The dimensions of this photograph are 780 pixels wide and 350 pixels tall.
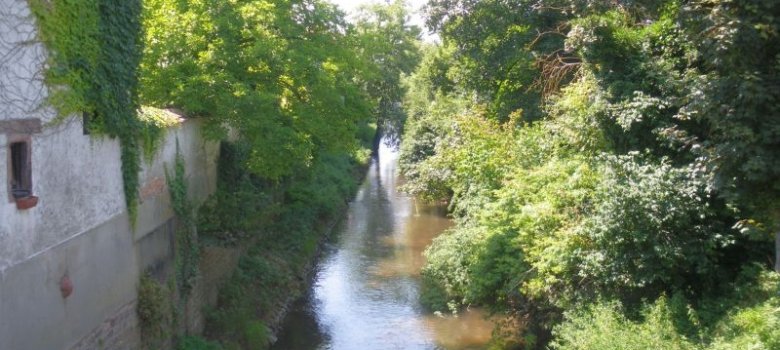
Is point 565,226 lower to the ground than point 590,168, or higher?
lower

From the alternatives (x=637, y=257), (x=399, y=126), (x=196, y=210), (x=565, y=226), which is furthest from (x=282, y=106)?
(x=399, y=126)

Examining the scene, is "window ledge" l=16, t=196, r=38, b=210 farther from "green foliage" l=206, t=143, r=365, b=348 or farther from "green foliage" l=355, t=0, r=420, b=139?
"green foliage" l=355, t=0, r=420, b=139

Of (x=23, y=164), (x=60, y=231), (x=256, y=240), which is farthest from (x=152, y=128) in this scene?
A: (x=256, y=240)

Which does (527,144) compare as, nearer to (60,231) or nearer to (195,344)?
(195,344)

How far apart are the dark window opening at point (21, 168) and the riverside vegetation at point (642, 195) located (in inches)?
320

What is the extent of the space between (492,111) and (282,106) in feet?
24.4

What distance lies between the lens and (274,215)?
22.4m

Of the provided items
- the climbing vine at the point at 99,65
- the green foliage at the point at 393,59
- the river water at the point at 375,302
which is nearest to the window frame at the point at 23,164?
the climbing vine at the point at 99,65

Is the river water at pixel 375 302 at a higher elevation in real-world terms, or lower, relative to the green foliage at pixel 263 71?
lower

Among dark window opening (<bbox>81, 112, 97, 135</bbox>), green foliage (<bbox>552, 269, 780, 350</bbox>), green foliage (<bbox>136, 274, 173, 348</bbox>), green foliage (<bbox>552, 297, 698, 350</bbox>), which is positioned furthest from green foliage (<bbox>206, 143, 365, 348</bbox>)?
green foliage (<bbox>552, 269, 780, 350</bbox>)

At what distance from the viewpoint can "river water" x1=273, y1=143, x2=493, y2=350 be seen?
16.9 m

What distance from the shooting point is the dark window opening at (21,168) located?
26.7 ft

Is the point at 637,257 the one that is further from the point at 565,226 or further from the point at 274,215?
the point at 274,215

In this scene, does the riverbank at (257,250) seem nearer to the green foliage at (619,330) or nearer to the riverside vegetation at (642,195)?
the riverside vegetation at (642,195)
